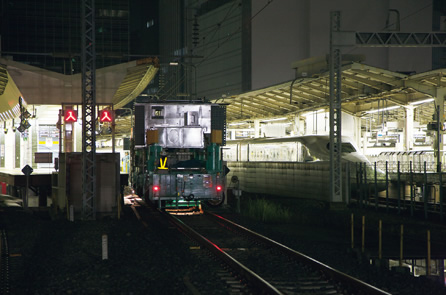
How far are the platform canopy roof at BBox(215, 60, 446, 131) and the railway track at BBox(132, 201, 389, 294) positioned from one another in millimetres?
12596

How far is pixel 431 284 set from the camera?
9.37 metres

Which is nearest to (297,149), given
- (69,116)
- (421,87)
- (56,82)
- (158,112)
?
(421,87)

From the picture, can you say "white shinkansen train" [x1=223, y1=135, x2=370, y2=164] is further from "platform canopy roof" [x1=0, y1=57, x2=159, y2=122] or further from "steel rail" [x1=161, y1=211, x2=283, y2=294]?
"steel rail" [x1=161, y1=211, x2=283, y2=294]

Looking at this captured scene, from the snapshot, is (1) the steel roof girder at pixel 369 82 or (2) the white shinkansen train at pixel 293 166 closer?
(2) the white shinkansen train at pixel 293 166

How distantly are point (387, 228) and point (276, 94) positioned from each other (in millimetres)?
16972

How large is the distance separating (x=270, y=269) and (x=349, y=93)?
2384cm

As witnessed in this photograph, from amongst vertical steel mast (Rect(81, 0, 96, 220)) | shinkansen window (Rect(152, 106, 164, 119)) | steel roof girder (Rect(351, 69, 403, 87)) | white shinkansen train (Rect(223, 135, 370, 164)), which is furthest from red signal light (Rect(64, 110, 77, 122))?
steel roof girder (Rect(351, 69, 403, 87))

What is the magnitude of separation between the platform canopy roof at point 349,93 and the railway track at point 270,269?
1260cm

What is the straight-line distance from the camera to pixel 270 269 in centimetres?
1060

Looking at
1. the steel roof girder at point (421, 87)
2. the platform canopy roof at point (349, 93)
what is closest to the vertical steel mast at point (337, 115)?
the platform canopy roof at point (349, 93)

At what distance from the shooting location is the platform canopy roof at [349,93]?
27906 mm

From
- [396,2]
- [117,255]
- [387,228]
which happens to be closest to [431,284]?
[117,255]

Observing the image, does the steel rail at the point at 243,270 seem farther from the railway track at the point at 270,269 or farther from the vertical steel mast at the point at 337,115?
the vertical steel mast at the point at 337,115

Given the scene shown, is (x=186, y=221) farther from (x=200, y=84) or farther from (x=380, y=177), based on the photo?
(x=200, y=84)
